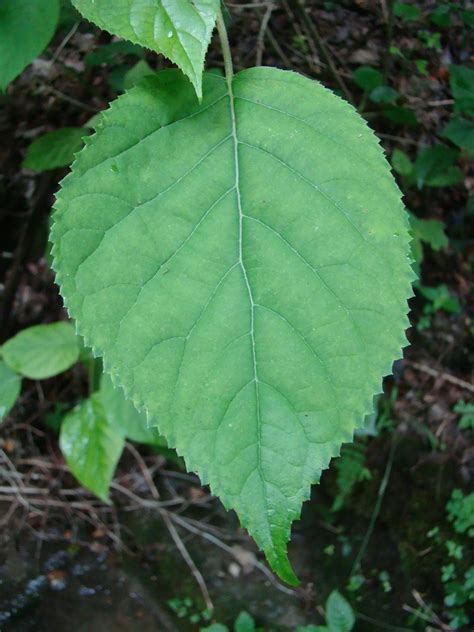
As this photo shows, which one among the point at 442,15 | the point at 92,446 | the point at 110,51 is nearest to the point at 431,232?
the point at 442,15

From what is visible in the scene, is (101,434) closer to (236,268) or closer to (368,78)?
(236,268)

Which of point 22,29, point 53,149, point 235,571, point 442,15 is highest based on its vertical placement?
point 22,29

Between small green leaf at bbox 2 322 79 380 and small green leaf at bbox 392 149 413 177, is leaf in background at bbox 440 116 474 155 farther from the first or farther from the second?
small green leaf at bbox 2 322 79 380

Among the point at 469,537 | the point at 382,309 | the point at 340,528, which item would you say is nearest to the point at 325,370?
the point at 382,309

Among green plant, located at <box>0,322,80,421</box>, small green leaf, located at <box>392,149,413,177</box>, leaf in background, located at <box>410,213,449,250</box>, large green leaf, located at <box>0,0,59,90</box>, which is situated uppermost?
large green leaf, located at <box>0,0,59,90</box>

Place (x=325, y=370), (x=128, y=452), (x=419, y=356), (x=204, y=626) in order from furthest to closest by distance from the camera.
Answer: (x=128, y=452)
(x=419, y=356)
(x=204, y=626)
(x=325, y=370)

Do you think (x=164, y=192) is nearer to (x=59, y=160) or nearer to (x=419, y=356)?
(x=59, y=160)

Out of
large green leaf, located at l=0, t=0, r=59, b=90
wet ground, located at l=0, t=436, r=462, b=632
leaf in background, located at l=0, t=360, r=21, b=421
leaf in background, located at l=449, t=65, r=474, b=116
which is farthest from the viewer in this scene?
wet ground, located at l=0, t=436, r=462, b=632

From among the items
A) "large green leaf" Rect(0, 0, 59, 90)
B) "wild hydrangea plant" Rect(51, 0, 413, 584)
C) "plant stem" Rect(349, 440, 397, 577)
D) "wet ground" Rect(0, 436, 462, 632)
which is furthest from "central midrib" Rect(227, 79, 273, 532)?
"plant stem" Rect(349, 440, 397, 577)
